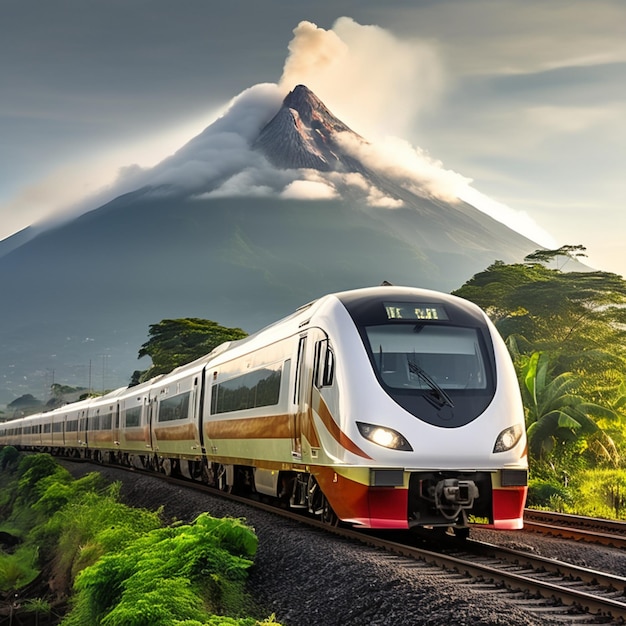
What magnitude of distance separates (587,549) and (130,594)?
17.0 ft

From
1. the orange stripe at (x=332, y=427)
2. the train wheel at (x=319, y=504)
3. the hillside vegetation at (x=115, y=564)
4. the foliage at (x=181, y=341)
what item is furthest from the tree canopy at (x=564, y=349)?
the foliage at (x=181, y=341)

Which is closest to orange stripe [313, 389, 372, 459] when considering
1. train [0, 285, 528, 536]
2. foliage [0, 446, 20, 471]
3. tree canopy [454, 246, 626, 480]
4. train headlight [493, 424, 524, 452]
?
train [0, 285, 528, 536]

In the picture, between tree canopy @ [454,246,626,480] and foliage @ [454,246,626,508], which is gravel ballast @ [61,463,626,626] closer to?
foliage @ [454,246,626,508]

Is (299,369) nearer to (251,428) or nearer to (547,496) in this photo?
(251,428)

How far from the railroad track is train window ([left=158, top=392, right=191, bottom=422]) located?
9328 mm

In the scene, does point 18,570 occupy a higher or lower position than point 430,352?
lower

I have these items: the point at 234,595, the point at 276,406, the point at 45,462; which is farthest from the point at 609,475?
the point at 45,462

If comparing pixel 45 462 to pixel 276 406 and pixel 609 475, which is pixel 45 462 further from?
pixel 276 406

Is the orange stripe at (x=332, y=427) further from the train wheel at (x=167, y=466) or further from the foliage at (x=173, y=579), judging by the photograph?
the train wheel at (x=167, y=466)

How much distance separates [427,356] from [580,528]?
4557mm

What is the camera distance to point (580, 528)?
44.9 feet

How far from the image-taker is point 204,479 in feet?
73.3

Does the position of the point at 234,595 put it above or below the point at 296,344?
below

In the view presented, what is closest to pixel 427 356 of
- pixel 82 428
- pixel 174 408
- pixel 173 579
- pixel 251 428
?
pixel 173 579
